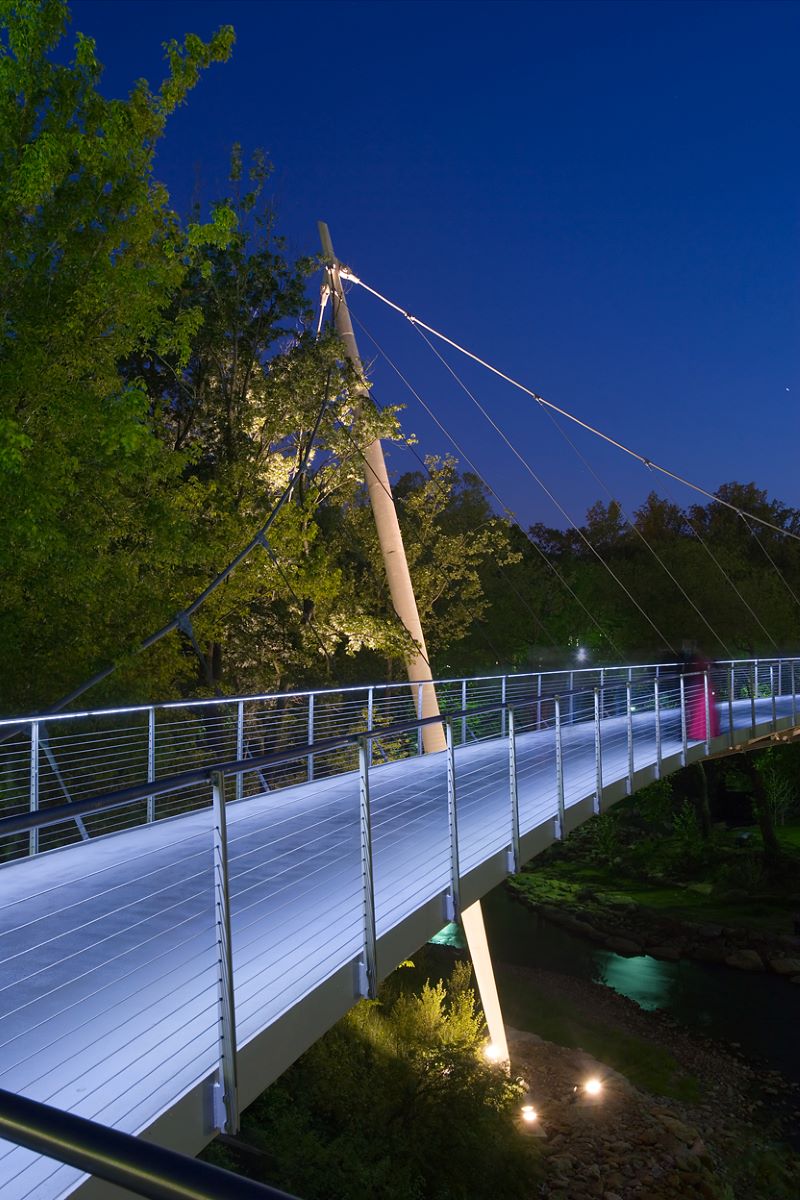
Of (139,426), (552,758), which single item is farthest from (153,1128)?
(552,758)

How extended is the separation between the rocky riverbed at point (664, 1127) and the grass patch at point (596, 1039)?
10.5 inches

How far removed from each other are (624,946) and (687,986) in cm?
287

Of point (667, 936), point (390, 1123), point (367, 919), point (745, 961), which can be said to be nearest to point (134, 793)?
point (367, 919)

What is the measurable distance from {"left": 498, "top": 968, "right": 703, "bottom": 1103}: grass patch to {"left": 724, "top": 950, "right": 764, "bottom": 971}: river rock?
518cm

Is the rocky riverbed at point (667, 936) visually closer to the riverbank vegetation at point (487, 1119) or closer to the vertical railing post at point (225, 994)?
the riverbank vegetation at point (487, 1119)

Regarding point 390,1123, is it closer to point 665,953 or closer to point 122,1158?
point 122,1158

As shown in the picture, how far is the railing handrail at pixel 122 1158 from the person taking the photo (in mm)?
1121

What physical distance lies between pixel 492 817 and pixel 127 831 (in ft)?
10.1

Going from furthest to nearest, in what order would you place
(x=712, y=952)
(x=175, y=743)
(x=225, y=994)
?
(x=712, y=952) → (x=175, y=743) → (x=225, y=994)

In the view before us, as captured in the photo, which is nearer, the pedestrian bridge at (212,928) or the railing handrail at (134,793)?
the railing handrail at (134,793)

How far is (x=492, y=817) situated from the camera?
28.4 feet

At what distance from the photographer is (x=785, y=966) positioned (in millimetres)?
22766

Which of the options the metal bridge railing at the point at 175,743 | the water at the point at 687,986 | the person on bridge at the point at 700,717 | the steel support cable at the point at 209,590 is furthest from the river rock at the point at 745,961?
the steel support cable at the point at 209,590

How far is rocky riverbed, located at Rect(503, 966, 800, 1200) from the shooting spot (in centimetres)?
1302
